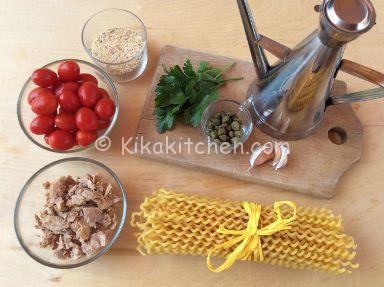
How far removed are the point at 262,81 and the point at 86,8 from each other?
443mm

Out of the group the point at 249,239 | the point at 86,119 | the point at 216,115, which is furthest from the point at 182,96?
the point at 249,239

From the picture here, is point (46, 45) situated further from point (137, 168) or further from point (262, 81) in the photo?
point (262, 81)

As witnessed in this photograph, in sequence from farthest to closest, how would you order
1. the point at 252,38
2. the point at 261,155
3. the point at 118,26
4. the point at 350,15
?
the point at 118,26, the point at 261,155, the point at 252,38, the point at 350,15

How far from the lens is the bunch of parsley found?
663mm

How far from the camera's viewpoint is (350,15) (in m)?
0.44

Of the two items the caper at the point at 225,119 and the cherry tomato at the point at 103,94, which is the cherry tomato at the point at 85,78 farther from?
the caper at the point at 225,119

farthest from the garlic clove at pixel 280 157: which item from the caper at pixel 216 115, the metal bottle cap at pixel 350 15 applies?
the metal bottle cap at pixel 350 15

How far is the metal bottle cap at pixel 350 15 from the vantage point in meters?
0.44

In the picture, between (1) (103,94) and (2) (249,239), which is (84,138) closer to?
(1) (103,94)

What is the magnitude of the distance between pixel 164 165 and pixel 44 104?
242mm

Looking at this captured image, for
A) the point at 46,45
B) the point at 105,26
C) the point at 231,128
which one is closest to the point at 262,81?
the point at 231,128

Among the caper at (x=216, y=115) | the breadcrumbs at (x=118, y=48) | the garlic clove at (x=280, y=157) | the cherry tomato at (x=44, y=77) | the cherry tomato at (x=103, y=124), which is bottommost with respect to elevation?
the garlic clove at (x=280, y=157)

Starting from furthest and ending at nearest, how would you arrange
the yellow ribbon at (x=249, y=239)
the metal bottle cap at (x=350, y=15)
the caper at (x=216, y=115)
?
the caper at (x=216, y=115) < the yellow ribbon at (x=249, y=239) < the metal bottle cap at (x=350, y=15)

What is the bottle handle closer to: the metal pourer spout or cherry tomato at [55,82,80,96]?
the metal pourer spout
